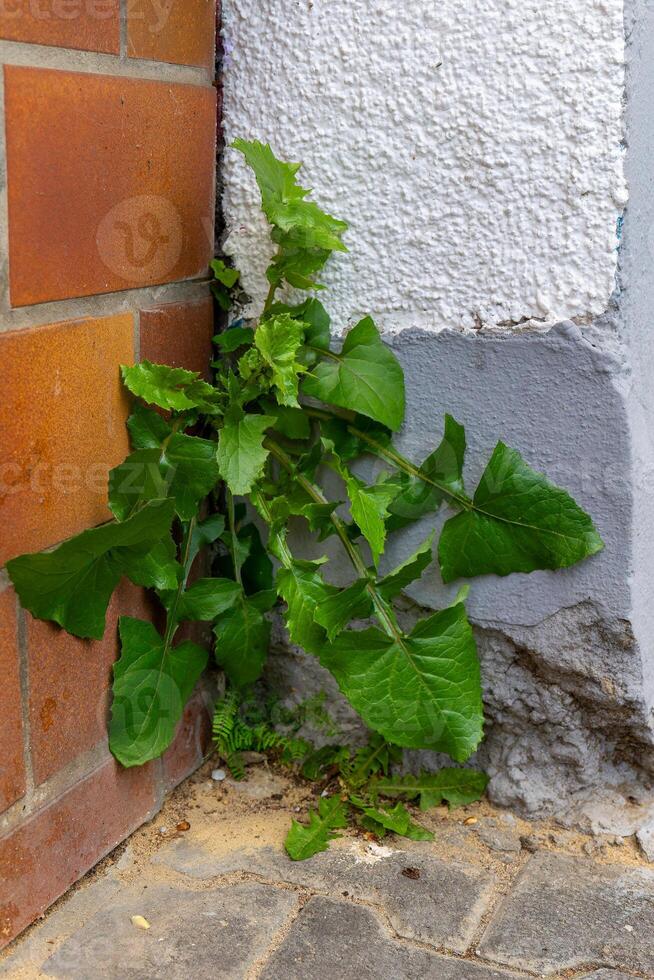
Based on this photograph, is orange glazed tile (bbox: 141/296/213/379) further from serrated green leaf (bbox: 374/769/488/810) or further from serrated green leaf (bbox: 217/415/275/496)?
serrated green leaf (bbox: 374/769/488/810)

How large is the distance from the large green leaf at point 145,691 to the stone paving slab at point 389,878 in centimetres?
14

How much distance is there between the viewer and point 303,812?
4.25 feet

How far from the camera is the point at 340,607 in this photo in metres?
1.16

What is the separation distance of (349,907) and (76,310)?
711 mm

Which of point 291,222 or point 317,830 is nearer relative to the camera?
point 291,222

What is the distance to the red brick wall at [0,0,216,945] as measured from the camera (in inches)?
37.4

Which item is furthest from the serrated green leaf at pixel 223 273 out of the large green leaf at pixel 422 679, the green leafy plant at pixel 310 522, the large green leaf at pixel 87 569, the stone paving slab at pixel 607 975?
the stone paving slab at pixel 607 975

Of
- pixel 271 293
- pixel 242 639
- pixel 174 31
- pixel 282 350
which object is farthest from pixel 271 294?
pixel 242 639

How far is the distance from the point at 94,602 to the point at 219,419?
277 millimetres

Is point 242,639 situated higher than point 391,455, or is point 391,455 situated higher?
point 391,455

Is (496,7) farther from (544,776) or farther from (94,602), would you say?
(544,776)

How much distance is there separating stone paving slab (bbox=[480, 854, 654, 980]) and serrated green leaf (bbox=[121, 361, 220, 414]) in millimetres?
667

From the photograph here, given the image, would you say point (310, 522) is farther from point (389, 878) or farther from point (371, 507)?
point (389, 878)

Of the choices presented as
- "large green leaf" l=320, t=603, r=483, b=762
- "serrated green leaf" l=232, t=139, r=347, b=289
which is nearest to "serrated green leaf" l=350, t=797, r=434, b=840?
"large green leaf" l=320, t=603, r=483, b=762
